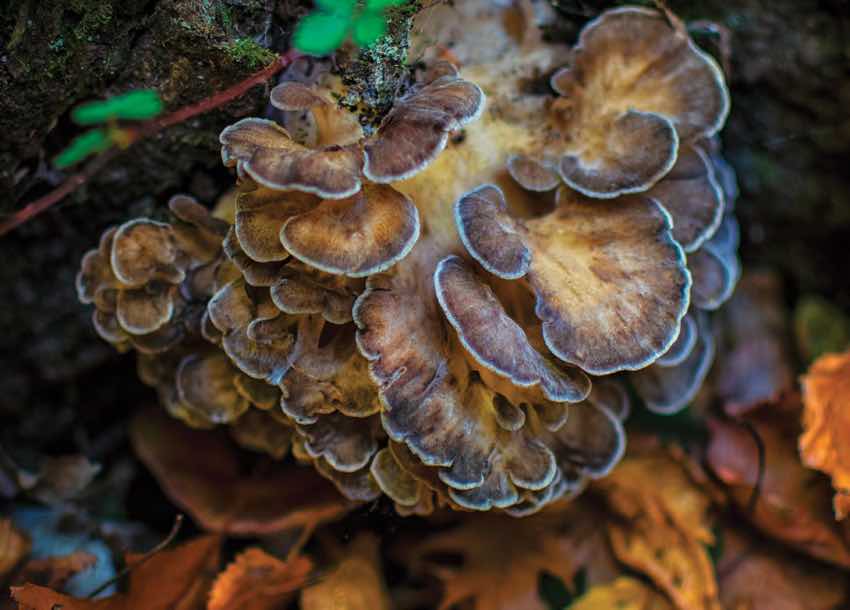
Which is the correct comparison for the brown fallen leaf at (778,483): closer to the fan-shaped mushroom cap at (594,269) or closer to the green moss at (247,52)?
the fan-shaped mushroom cap at (594,269)

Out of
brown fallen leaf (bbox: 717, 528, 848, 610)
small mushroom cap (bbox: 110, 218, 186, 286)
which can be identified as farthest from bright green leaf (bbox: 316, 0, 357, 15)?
brown fallen leaf (bbox: 717, 528, 848, 610)

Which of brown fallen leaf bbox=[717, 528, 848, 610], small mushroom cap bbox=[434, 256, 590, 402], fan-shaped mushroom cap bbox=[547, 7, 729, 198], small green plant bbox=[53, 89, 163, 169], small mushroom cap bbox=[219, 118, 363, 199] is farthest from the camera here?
brown fallen leaf bbox=[717, 528, 848, 610]

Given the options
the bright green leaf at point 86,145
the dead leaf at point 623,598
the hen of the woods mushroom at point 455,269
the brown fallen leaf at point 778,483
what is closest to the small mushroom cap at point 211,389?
the hen of the woods mushroom at point 455,269

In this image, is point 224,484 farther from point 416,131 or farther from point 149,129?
point 416,131

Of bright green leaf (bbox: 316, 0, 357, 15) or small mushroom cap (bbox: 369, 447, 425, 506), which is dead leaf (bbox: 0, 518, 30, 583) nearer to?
small mushroom cap (bbox: 369, 447, 425, 506)

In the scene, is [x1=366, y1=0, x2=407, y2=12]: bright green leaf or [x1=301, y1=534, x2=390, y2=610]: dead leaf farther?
[x1=301, y1=534, x2=390, y2=610]: dead leaf

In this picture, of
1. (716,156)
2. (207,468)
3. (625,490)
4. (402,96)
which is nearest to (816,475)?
(625,490)
